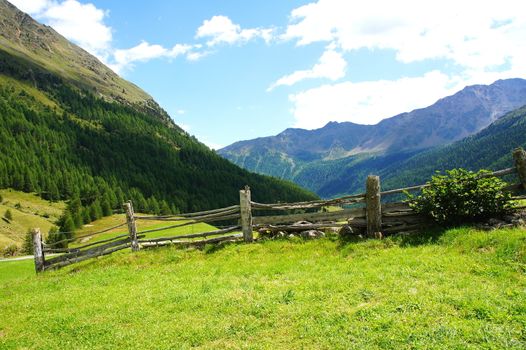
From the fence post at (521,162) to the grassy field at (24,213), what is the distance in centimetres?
9555

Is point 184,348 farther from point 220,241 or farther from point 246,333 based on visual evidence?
point 220,241

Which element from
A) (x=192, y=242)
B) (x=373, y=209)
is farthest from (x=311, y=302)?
(x=192, y=242)

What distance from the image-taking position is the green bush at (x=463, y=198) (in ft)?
44.5

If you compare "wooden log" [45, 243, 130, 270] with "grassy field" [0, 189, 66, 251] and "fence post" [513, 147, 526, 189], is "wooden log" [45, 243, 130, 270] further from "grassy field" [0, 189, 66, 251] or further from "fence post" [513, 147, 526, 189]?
"grassy field" [0, 189, 66, 251]

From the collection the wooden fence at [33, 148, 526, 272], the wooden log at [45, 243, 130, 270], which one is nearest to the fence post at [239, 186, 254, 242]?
the wooden fence at [33, 148, 526, 272]

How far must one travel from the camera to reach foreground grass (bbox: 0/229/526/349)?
24.3 ft

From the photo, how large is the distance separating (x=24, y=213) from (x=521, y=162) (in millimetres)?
151505

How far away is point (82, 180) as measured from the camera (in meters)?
189

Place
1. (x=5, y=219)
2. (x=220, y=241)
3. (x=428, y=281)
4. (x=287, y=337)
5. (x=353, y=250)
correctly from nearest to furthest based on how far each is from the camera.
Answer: (x=287, y=337)
(x=428, y=281)
(x=353, y=250)
(x=220, y=241)
(x=5, y=219)

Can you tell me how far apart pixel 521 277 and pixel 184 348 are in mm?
8126

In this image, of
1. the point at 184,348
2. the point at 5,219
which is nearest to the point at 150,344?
the point at 184,348

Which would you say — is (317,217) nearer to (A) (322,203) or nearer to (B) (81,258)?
(A) (322,203)

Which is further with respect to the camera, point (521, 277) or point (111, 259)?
point (111, 259)

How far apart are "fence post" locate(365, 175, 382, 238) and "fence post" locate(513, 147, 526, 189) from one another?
5243 mm
